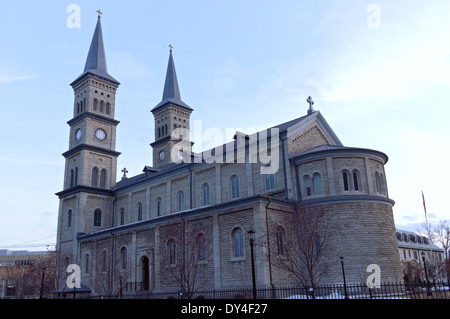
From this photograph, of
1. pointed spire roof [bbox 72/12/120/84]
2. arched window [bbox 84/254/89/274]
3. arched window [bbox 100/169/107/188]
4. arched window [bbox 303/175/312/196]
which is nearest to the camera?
arched window [bbox 303/175/312/196]

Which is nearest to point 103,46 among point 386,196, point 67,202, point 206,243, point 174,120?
point 174,120

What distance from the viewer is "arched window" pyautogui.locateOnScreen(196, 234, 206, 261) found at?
1310 inches

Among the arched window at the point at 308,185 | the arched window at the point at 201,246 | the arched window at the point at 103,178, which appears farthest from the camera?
the arched window at the point at 103,178

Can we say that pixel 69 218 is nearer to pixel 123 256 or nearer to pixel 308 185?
pixel 123 256

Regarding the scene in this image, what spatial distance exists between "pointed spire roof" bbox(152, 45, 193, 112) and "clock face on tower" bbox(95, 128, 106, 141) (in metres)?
19.1

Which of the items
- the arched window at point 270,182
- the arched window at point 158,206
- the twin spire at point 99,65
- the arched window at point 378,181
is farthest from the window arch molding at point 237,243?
the twin spire at point 99,65

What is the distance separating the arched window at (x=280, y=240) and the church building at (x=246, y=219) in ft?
0.37

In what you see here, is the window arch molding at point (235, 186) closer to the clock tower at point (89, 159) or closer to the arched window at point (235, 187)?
the arched window at point (235, 187)

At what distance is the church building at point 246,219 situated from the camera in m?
30.6

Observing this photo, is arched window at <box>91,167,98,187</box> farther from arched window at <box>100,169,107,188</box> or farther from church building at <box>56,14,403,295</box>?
church building at <box>56,14,403,295</box>

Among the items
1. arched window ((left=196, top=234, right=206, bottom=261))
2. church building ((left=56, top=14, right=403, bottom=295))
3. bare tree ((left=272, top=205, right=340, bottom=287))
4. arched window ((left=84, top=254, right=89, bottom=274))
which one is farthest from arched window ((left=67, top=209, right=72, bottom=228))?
bare tree ((left=272, top=205, right=340, bottom=287))

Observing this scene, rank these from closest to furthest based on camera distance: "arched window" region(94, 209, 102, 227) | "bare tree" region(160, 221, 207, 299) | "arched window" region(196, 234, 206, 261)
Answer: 1. "bare tree" region(160, 221, 207, 299)
2. "arched window" region(196, 234, 206, 261)
3. "arched window" region(94, 209, 102, 227)

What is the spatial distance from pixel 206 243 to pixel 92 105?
105ft
